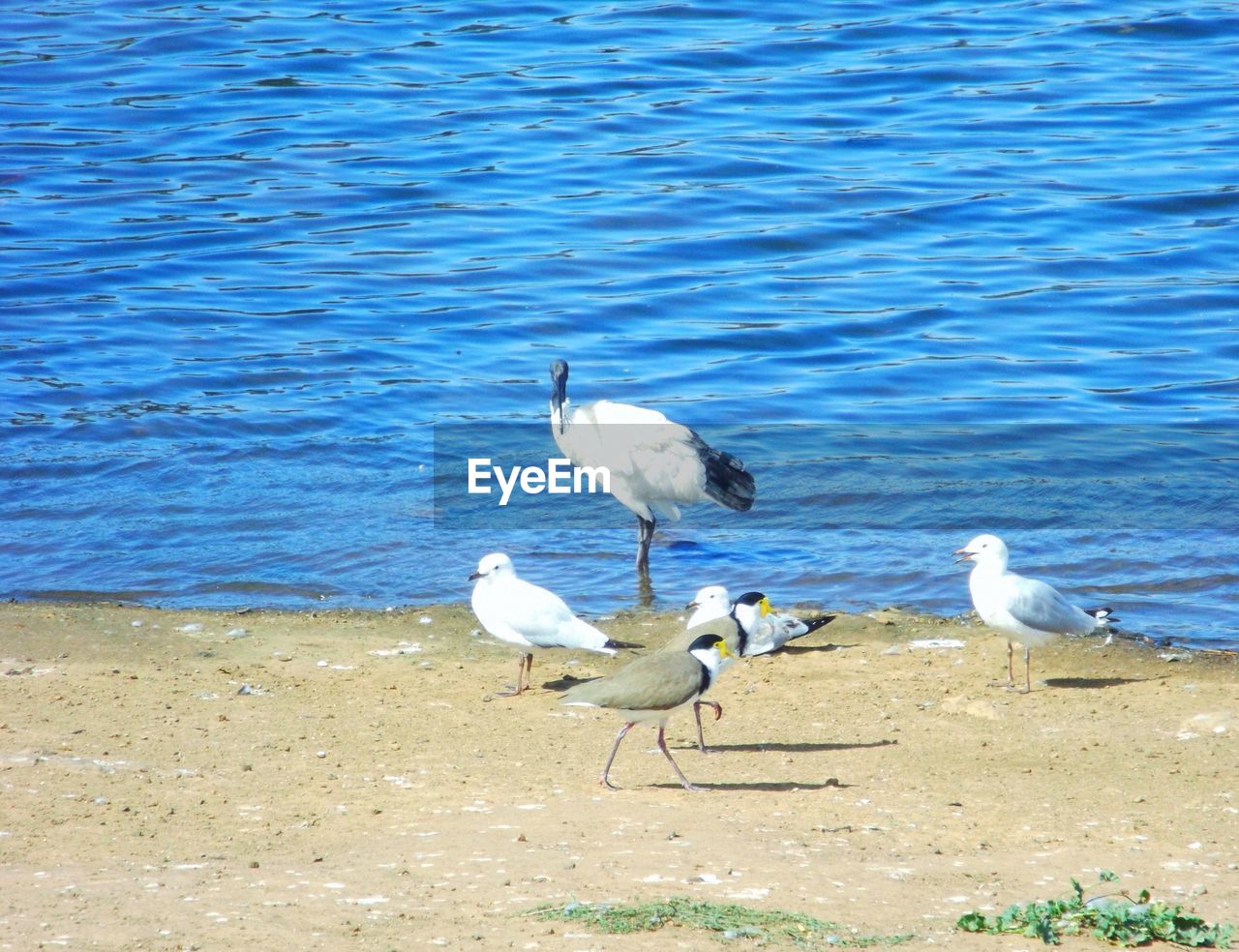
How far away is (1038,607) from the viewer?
28.1 ft

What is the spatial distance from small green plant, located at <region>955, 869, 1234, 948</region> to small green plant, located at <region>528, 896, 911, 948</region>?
338mm

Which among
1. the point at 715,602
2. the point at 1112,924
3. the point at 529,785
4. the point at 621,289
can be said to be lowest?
the point at 529,785

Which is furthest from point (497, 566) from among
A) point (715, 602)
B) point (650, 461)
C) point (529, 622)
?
point (650, 461)

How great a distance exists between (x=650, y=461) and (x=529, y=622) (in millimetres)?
4020

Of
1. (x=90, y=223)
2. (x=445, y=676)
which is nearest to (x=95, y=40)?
(x=90, y=223)

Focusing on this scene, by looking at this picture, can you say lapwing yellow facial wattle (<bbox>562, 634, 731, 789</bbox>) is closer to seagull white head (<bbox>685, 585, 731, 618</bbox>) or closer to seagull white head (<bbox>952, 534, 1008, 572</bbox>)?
seagull white head (<bbox>685, 585, 731, 618</bbox>)

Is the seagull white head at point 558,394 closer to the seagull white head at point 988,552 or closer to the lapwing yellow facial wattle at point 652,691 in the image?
the seagull white head at point 988,552

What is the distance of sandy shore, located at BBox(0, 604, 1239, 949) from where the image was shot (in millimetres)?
5285

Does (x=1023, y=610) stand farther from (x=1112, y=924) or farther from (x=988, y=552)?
(x=1112, y=924)

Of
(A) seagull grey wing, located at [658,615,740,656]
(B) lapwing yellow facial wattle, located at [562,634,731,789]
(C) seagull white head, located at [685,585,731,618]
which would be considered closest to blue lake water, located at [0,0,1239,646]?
(C) seagull white head, located at [685,585,731,618]

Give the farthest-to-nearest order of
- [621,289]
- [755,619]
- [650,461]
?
[621,289] < [650,461] < [755,619]

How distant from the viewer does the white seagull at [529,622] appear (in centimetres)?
859

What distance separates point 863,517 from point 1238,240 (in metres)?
8.63

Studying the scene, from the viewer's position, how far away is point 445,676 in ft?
28.9
